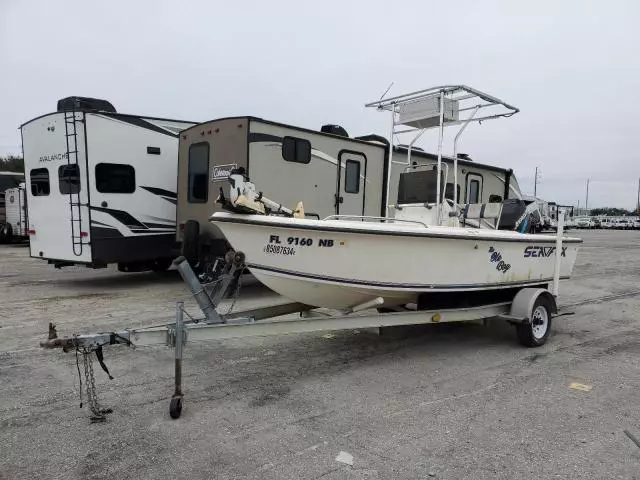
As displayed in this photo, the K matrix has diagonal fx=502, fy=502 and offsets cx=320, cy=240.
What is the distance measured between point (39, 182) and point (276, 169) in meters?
4.76

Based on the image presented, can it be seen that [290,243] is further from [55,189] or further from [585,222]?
[585,222]

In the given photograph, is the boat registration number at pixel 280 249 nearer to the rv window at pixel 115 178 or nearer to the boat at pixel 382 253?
the boat at pixel 382 253

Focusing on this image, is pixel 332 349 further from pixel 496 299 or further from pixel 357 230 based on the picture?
pixel 496 299

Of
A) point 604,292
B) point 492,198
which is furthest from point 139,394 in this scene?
point 604,292

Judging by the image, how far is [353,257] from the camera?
14.9 ft

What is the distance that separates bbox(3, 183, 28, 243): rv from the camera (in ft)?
57.2

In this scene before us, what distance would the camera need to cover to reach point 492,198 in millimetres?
7234

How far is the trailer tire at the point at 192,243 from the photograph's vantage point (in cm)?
813

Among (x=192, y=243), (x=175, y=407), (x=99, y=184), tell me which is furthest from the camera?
(x=99, y=184)

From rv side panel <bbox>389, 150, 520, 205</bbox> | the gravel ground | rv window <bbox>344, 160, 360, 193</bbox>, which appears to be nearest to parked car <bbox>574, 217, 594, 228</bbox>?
rv side panel <bbox>389, 150, 520, 205</bbox>

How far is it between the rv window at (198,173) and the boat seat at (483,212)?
14.5 feet

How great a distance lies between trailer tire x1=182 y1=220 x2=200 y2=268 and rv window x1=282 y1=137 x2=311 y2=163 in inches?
75.0

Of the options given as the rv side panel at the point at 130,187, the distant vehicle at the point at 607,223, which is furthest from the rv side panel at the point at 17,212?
the distant vehicle at the point at 607,223

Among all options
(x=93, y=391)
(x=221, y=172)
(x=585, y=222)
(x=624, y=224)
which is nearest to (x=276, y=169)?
(x=221, y=172)
